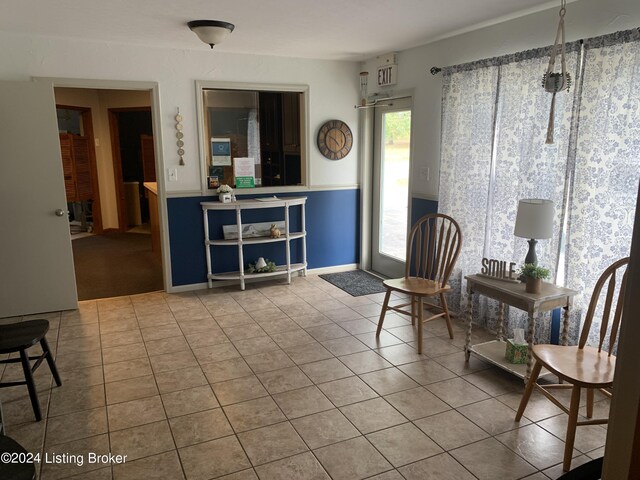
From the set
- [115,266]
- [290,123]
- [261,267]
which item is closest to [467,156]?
[261,267]

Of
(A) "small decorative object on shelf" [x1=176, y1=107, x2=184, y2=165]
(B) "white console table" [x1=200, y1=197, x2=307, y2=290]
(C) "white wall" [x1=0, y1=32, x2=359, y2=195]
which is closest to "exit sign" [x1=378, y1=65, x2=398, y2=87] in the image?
(C) "white wall" [x1=0, y1=32, x2=359, y2=195]

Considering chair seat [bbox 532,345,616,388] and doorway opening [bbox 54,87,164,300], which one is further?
doorway opening [bbox 54,87,164,300]

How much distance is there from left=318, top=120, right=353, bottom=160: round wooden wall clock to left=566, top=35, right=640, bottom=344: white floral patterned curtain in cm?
277

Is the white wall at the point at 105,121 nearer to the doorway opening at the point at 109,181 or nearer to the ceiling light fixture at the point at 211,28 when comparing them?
the doorway opening at the point at 109,181

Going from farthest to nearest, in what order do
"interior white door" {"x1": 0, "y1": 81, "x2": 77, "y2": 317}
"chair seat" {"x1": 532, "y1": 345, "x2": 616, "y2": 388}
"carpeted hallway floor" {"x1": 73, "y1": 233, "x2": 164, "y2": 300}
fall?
"carpeted hallway floor" {"x1": 73, "y1": 233, "x2": 164, "y2": 300}
"interior white door" {"x1": 0, "y1": 81, "x2": 77, "y2": 317}
"chair seat" {"x1": 532, "y1": 345, "x2": 616, "y2": 388}

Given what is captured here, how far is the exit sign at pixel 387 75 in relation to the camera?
4.67 m

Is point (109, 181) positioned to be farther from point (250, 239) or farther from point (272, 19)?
point (272, 19)

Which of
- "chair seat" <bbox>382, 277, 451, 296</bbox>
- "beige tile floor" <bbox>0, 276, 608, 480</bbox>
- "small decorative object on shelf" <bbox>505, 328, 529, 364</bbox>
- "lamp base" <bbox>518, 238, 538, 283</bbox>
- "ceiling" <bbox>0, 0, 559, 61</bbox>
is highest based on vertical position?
"ceiling" <bbox>0, 0, 559, 61</bbox>

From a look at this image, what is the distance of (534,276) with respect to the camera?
2738 millimetres

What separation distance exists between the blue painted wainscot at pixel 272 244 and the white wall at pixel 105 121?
10.8ft

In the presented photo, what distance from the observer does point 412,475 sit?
6.92 feet

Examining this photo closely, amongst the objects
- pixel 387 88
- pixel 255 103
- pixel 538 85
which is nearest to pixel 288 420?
pixel 538 85

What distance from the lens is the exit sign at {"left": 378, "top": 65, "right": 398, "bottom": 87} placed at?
4668 millimetres

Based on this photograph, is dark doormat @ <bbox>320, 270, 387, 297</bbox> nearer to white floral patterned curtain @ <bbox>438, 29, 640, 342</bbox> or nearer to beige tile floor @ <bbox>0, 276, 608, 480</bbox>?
beige tile floor @ <bbox>0, 276, 608, 480</bbox>
